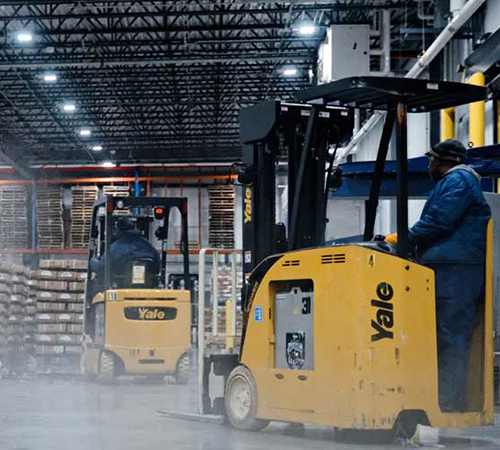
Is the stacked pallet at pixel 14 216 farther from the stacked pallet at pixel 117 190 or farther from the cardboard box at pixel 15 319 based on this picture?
the cardboard box at pixel 15 319

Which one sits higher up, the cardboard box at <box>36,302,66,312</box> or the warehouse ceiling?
the warehouse ceiling

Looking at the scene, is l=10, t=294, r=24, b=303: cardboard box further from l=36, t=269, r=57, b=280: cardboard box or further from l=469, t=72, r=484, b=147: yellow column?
l=469, t=72, r=484, b=147: yellow column

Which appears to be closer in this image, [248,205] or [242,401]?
[242,401]

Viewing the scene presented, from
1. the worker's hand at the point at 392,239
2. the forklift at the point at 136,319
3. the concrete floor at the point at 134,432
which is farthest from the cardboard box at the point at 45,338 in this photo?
the worker's hand at the point at 392,239

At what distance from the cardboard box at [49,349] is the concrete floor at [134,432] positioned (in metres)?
9.72

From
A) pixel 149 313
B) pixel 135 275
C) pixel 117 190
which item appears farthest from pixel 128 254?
pixel 117 190

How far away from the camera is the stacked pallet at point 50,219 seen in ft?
99.8

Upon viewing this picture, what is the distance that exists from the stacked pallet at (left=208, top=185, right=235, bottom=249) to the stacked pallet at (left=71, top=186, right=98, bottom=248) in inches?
150

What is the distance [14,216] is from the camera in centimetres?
3053

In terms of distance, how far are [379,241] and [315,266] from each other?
0.42 meters

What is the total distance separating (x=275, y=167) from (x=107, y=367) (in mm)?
6674

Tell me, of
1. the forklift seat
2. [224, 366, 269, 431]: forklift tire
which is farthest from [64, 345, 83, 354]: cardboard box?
[224, 366, 269, 431]: forklift tire

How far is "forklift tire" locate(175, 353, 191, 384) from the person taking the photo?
42.5ft

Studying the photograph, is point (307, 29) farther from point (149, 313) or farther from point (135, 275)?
point (149, 313)
